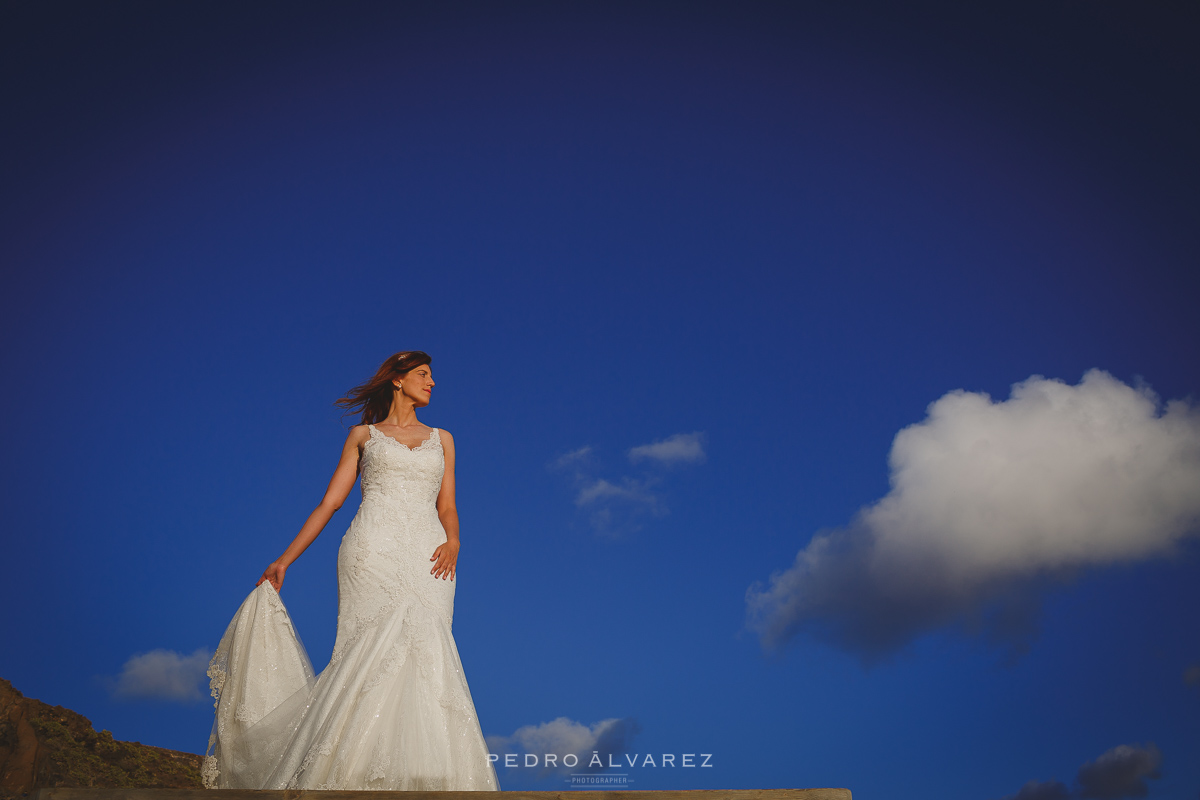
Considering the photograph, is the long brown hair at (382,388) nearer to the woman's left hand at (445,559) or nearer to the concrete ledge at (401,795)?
the woman's left hand at (445,559)

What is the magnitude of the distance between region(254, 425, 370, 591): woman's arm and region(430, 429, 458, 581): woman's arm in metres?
0.72

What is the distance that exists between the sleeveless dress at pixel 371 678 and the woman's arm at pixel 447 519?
0.07 metres

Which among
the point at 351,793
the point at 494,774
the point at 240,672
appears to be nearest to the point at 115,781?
the point at 240,672

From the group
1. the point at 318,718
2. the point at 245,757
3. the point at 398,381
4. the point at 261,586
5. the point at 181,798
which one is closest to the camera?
the point at 181,798

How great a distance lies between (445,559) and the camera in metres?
6.49

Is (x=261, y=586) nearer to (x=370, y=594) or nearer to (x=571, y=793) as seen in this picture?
(x=370, y=594)

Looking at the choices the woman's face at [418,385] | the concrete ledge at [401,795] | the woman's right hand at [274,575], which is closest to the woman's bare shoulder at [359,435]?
the woman's face at [418,385]

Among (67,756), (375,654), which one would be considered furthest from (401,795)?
(67,756)

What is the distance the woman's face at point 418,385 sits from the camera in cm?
727

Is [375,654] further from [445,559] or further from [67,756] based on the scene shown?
[67,756]

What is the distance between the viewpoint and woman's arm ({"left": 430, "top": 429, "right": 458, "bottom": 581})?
6.45 meters

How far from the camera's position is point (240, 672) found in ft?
20.2

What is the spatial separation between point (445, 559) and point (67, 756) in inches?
275

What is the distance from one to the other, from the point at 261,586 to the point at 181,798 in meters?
2.50
